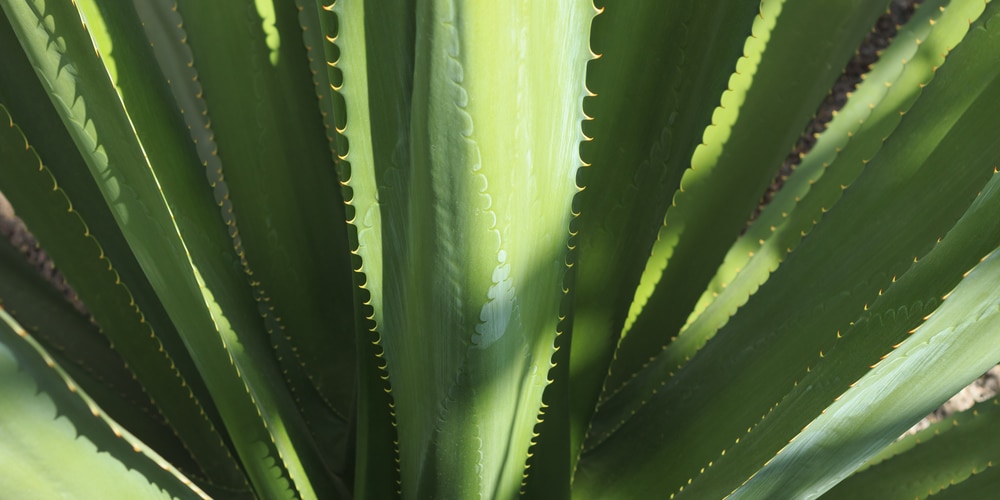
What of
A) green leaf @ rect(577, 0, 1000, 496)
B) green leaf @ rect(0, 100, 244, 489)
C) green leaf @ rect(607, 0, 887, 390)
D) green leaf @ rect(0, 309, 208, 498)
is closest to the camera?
green leaf @ rect(0, 309, 208, 498)

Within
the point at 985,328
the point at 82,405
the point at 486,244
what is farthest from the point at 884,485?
the point at 82,405

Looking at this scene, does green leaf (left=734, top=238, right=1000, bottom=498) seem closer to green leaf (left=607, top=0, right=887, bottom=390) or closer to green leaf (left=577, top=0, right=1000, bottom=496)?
green leaf (left=577, top=0, right=1000, bottom=496)

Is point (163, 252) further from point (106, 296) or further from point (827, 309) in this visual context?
point (827, 309)

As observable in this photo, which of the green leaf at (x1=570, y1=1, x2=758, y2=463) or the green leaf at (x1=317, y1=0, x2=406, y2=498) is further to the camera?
the green leaf at (x1=570, y1=1, x2=758, y2=463)

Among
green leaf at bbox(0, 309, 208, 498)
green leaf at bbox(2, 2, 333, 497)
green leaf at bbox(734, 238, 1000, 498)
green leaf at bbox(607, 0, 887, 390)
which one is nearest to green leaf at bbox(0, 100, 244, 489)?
green leaf at bbox(2, 2, 333, 497)

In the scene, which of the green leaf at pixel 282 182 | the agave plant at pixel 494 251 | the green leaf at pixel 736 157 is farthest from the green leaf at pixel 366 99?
the green leaf at pixel 736 157

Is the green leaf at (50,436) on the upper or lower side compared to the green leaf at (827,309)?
lower

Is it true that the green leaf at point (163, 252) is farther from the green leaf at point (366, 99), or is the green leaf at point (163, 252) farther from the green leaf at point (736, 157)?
the green leaf at point (736, 157)

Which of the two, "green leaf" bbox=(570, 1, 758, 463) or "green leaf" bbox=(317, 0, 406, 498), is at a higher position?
"green leaf" bbox=(570, 1, 758, 463)

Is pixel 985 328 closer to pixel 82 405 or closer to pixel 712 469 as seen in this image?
pixel 712 469

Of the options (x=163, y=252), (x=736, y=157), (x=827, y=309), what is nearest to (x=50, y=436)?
(x=163, y=252)
